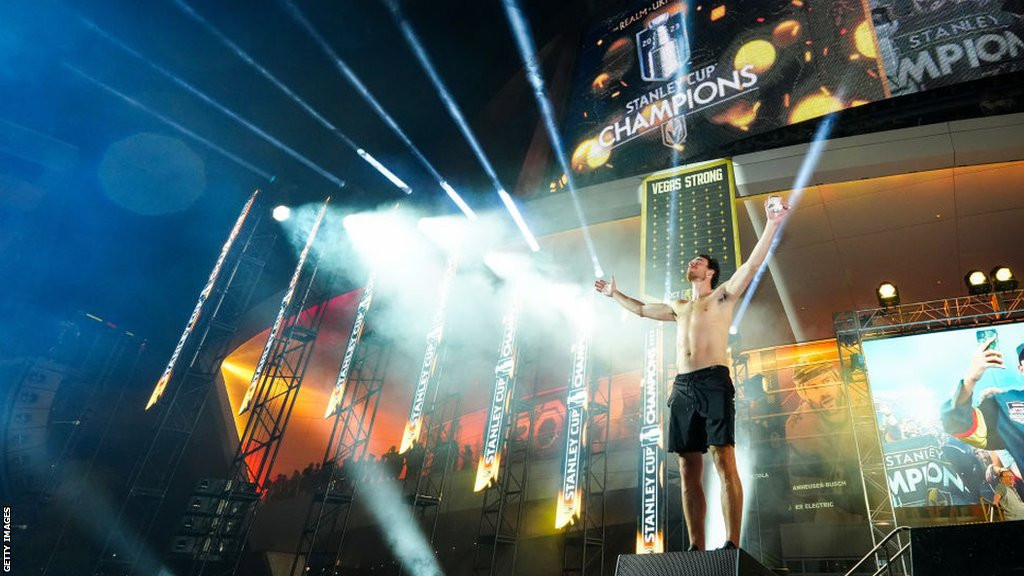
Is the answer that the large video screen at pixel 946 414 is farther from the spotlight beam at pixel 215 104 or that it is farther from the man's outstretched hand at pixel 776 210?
the spotlight beam at pixel 215 104

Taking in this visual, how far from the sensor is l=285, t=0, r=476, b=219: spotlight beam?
9039 mm

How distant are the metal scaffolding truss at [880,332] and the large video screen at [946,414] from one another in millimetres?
163

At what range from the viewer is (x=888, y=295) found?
313 inches

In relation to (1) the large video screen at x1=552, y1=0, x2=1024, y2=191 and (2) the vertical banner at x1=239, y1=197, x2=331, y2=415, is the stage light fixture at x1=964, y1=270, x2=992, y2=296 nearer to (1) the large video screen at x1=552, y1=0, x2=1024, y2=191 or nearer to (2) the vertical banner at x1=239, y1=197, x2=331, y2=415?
(1) the large video screen at x1=552, y1=0, x2=1024, y2=191

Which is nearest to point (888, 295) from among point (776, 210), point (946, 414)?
point (946, 414)

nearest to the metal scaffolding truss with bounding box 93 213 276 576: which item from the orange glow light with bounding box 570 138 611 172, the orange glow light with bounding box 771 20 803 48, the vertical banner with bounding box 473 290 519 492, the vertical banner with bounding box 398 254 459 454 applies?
the vertical banner with bounding box 398 254 459 454

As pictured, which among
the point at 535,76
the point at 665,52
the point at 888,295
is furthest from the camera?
the point at 535,76

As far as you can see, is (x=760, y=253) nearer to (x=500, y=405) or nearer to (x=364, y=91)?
(x=500, y=405)

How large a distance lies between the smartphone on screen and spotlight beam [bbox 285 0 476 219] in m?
8.30

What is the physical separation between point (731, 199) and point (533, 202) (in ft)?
11.0

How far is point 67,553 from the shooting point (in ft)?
29.5

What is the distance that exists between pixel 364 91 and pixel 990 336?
10847mm

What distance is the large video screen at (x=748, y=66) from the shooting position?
5.55m
